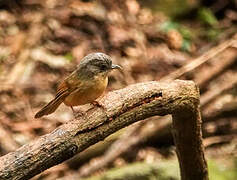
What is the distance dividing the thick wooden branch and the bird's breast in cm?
10

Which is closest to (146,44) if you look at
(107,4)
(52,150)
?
(107,4)

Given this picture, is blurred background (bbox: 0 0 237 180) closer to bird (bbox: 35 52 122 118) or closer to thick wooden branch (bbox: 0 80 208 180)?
thick wooden branch (bbox: 0 80 208 180)

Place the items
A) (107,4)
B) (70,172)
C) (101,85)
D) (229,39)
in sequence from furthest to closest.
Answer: (107,4)
(229,39)
(70,172)
(101,85)

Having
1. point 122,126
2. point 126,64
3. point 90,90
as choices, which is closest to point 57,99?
point 90,90

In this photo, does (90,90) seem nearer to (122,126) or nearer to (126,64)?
(122,126)

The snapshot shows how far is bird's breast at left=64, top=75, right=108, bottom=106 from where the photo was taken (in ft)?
11.4

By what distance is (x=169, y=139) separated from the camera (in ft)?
20.6

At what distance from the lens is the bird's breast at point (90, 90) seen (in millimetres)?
3465

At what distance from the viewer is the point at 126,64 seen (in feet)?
24.9

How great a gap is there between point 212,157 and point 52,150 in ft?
11.3

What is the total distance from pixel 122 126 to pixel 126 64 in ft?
14.1

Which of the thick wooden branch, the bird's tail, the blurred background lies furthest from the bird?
the blurred background

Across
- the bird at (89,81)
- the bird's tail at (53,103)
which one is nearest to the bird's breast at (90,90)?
the bird at (89,81)

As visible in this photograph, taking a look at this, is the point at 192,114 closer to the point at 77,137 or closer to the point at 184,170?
the point at 184,170
